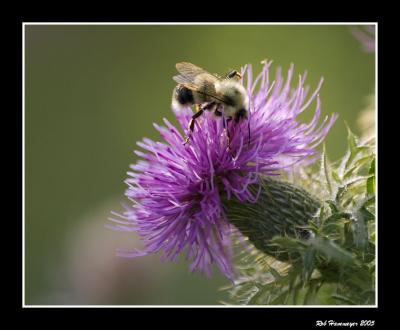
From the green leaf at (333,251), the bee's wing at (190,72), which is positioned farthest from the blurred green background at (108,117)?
the green leaf at (333,251)

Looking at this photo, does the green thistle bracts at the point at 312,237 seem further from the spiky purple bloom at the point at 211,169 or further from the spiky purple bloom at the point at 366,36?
the spiky purple bloom at the point at 366,36

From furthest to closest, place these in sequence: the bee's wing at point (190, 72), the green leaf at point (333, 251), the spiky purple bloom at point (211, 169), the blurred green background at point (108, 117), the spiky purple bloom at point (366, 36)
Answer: the blurred green background at point (108, 117)
the spiky purple bloom at point (366, 36)
the bee's wing at point (190, 72)
the spiky purple bloom at point (211, 169)
the green leaf at point (333, 251)

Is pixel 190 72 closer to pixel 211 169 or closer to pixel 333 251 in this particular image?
pixel 211 169

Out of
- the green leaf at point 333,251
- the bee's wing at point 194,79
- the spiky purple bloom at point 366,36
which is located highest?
the spiky purple bloom at point 366,36

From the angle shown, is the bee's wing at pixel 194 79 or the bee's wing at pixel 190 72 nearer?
the bee's wing at pixel 194 79

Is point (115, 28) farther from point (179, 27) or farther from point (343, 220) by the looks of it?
point (343, 220)

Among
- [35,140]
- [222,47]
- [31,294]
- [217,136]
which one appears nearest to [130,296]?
[31,294]
